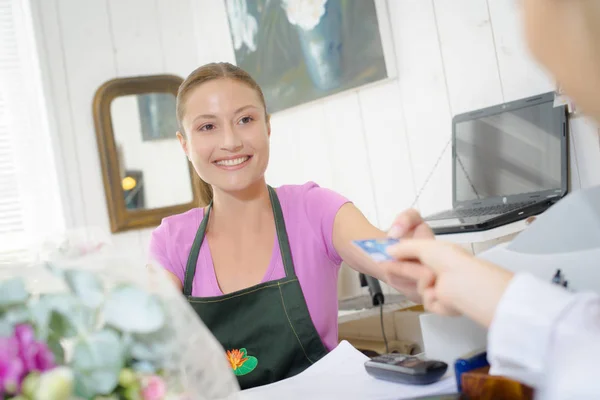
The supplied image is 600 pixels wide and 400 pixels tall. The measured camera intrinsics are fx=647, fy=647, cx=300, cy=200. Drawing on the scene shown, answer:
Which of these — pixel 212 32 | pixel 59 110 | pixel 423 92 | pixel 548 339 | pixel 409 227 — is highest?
pixel 212 32

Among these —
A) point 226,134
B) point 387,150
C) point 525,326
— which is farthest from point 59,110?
point 525,326

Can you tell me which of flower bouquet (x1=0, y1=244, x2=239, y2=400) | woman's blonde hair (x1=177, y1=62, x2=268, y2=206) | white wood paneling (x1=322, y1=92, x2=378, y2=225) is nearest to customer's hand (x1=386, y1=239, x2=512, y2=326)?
flower bouquet (x1=0, y1=244, x2=239, y2=400)

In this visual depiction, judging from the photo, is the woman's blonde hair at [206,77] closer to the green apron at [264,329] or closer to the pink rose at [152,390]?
the green apron at [264,329]

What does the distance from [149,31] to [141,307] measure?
8.42 feet

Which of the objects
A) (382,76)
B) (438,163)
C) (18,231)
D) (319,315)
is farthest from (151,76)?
(319,315)

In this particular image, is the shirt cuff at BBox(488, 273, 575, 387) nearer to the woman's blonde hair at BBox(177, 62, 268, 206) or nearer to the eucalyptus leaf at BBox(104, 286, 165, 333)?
the eucalyptus leaf at BBox(104, 286, 165, 333)

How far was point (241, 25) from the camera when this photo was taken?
8.82 feet

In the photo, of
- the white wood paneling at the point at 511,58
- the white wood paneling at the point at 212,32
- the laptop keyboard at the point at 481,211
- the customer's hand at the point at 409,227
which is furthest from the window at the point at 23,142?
the customer's hand at the point at 409,227

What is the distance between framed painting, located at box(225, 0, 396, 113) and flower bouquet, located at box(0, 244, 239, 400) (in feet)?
5.42

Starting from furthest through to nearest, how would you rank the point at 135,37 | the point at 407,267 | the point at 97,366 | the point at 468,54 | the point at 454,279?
1. the point at 135,37
2. the point at 468,54
3. the point at 407,267
4. the point at 454,279
5. the point at 97,366

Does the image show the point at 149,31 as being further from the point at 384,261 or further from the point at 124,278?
the point at 124,278

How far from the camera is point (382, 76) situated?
2133 mm

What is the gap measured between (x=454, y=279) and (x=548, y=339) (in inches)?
5.6

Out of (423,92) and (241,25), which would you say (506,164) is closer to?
(423,92)
